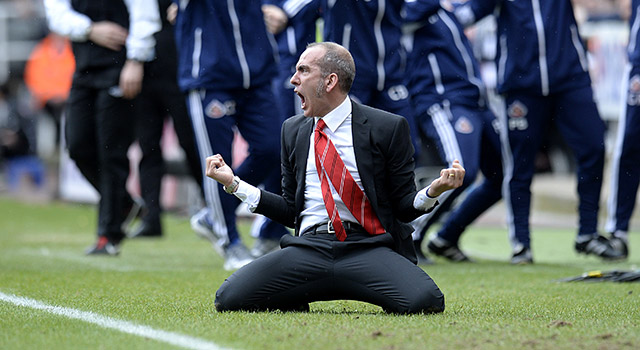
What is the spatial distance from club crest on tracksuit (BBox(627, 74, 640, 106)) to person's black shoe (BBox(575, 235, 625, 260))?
1035mm

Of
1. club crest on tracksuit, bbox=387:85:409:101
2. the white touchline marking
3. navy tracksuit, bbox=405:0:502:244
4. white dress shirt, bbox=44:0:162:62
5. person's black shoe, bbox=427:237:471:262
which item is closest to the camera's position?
Result: the white touchline marking

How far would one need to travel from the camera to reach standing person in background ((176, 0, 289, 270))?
26.7 feet

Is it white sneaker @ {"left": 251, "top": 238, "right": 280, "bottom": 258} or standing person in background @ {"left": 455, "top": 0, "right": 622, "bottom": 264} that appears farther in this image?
white sneaker @ {"left": 251, "top": 238, "right": 280, "bottom": 258}

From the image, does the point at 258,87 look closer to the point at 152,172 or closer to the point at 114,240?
the point at 114,240

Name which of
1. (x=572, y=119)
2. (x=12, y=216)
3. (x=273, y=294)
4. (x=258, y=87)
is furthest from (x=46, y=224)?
(x=273, y=294)

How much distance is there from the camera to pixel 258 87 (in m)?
8.30

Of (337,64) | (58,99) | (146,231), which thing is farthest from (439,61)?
(58,99)

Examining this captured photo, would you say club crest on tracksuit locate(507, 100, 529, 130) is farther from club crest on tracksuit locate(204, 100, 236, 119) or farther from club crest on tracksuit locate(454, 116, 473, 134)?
club crest on tracksuit locate(204, 100, 236, 119)

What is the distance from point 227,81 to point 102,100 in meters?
1.70

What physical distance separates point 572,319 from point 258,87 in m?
3.61

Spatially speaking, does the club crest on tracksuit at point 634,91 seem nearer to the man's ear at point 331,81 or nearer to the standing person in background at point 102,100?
the standing person in background at point 102,100

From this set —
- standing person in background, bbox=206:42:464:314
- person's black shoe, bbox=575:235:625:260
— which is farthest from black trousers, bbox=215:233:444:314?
person's black shoe, bbox=575:235:625:260

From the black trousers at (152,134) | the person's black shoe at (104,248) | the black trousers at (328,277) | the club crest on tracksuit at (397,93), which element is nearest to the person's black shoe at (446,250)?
the club crest on tracksuit at (397,93)

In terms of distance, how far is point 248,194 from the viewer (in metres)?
5.60
